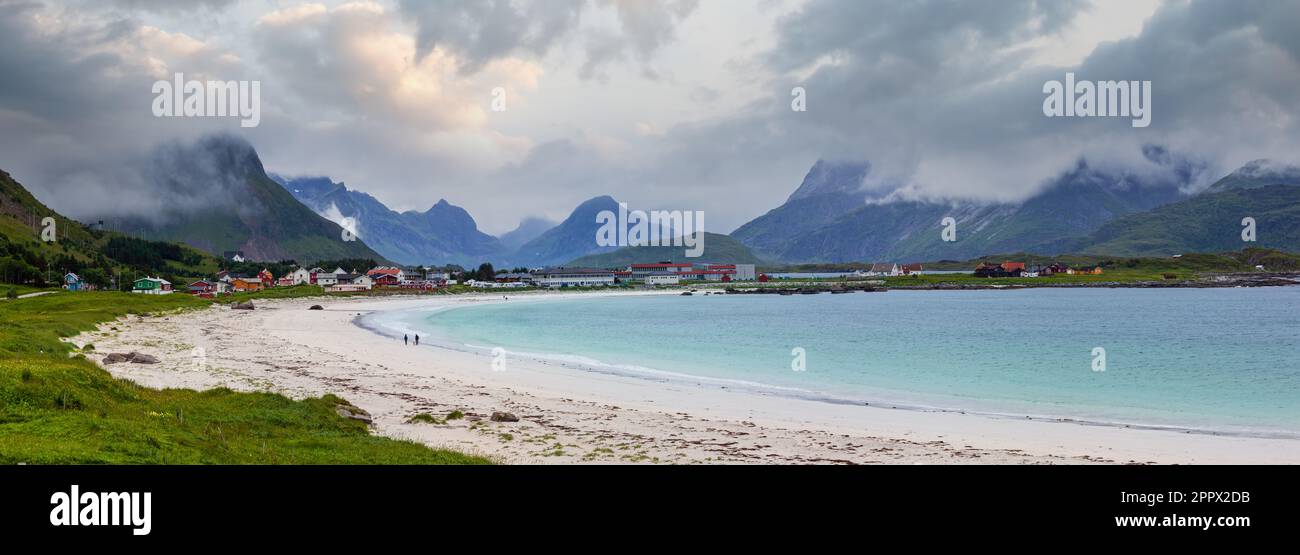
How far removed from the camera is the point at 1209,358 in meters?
51.7

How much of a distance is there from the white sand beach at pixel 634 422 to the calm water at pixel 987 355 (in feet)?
15.4

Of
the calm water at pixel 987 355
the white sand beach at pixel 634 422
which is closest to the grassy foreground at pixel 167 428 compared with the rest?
the white sand beach at pixel 634 422

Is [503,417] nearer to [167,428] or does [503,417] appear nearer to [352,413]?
[352,413]

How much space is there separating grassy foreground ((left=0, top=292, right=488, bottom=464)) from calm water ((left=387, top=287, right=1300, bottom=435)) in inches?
953

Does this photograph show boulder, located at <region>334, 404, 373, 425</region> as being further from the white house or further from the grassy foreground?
the white house

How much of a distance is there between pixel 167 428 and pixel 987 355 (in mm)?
55542

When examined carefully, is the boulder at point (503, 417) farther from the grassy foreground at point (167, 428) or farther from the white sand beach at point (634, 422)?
the grassy foreground at point (167, 428)

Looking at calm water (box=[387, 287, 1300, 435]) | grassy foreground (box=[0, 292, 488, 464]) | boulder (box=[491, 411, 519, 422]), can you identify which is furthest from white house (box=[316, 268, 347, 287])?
boulder (box=[491, 411, 519, 422])

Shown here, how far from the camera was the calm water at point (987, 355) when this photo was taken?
3372 centimetres

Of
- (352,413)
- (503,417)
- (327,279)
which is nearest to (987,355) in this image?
(503,417)

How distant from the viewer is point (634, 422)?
26.0 m
